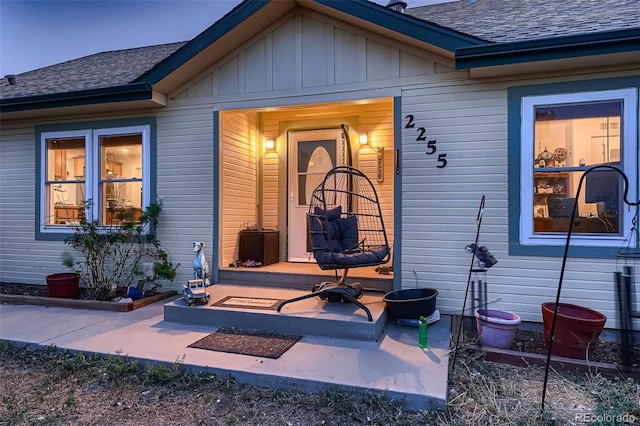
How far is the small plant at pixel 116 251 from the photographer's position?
14.7ft

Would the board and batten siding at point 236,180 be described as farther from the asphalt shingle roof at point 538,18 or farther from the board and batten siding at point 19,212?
the asphalt shingle roof at point 538,18

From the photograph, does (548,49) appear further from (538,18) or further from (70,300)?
(70,300)

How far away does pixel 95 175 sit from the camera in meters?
4.99

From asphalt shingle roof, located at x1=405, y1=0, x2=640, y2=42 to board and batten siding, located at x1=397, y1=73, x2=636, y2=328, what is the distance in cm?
45

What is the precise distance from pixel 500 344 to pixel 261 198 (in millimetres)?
3786

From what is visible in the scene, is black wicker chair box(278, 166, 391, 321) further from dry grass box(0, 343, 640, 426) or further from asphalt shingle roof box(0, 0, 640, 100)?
asphalt shingle roof box(0, 0, 640, 100)

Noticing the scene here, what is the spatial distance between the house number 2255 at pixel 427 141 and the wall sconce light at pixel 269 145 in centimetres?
233

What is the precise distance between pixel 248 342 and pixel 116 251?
290 cm

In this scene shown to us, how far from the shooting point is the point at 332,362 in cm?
256

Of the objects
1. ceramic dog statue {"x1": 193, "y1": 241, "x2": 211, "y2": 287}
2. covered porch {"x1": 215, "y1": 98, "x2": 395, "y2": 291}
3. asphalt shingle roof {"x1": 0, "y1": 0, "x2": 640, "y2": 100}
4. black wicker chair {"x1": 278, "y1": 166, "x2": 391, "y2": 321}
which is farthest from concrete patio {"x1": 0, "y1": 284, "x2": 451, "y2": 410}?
asphalt shingle roof {"x1": 0, "y1": 0, "x2": 640, "y2": 100}

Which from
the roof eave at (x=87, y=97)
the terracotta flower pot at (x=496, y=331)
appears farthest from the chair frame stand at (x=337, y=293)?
the roof eave at (x=87, y=97)

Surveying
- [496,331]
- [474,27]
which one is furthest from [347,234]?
[474,27]

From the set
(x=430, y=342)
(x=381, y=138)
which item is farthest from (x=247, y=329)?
(x=381, y=138)

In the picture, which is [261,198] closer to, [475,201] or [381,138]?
[381,138]
